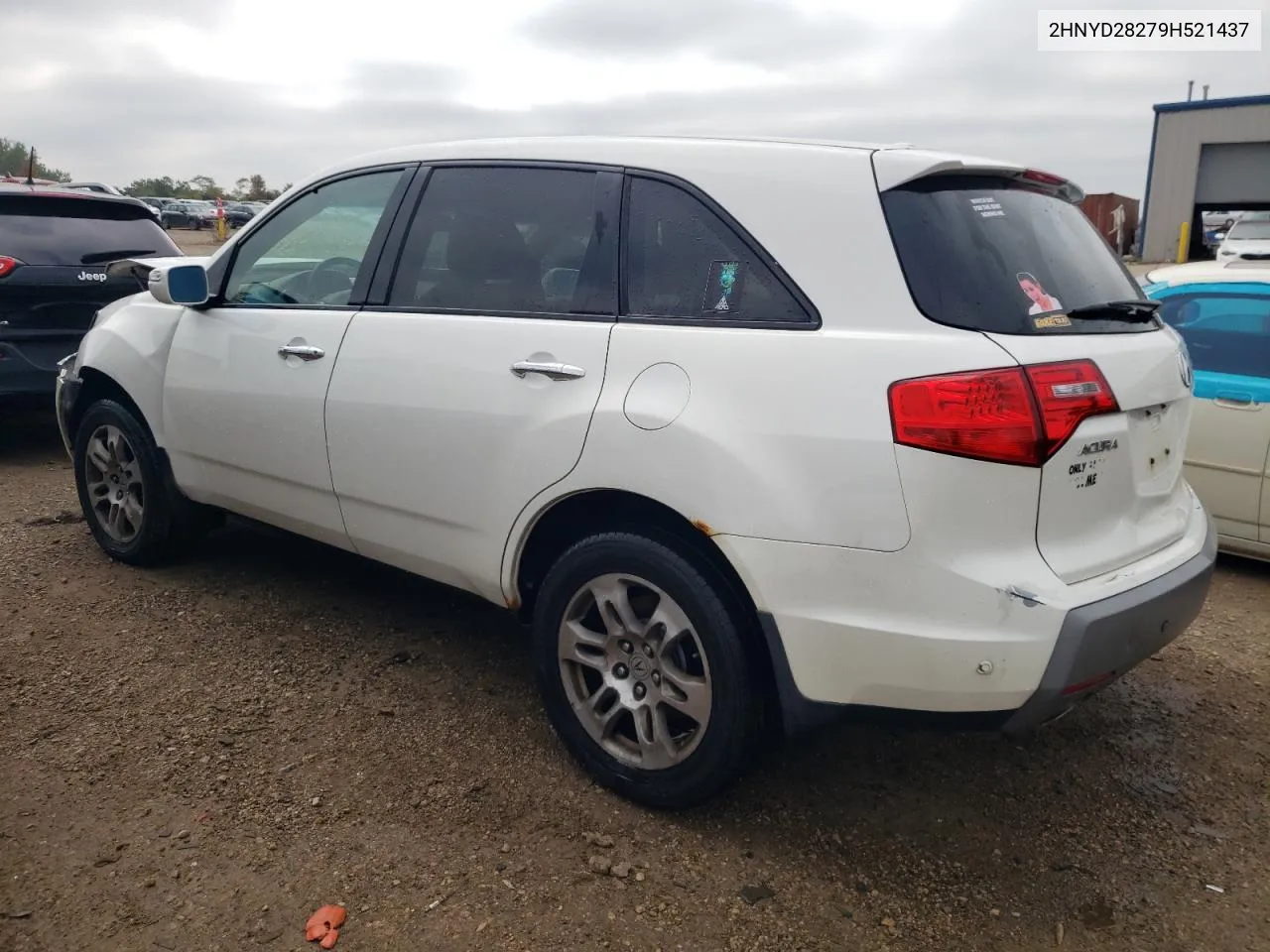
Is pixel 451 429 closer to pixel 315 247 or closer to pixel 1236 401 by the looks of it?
pixel 315 247

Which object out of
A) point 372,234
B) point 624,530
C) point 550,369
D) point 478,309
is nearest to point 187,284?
point 372,234

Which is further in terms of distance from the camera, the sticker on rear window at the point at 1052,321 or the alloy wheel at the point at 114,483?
the alloy wheel at the point at 114,483

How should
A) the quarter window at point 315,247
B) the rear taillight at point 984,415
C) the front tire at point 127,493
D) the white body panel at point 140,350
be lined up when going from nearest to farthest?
the rear taillight at point 984,415 → the quarter window at point 315,247 → the white body panel at point 140,350 → the front tire at point 127,493

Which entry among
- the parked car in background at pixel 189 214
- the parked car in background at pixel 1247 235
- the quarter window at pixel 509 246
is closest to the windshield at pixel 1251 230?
the parked car in background at pixel 1247 235

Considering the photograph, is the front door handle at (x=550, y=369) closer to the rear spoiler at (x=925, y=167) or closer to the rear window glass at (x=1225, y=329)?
the rear spoiler at (x=925, y=167)

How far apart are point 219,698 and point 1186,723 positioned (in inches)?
128

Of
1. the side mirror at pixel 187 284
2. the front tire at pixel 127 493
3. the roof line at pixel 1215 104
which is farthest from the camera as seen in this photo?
the roof line at pixel 1215 104

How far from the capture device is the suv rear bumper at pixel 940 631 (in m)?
2.31

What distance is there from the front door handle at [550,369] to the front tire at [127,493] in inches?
87.9

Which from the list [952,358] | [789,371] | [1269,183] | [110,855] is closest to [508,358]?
[789,371]

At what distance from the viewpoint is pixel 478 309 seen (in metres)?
3.20

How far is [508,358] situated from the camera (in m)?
3.01

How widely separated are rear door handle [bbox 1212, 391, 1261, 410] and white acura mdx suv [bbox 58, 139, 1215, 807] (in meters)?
2.06

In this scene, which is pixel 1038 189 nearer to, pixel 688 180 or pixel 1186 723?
pixel 688 180
